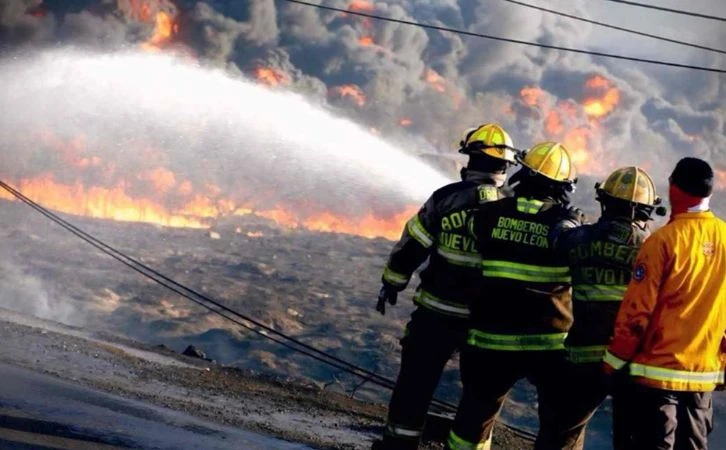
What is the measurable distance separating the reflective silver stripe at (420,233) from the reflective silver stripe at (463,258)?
0.15 meters

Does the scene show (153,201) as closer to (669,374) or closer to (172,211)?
(172,211)

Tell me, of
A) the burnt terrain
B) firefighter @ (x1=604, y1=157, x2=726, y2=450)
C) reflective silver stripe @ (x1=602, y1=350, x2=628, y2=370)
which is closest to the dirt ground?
the burnt terrain

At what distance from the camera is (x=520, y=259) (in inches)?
182

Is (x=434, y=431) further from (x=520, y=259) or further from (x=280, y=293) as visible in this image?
(x=280, y=293)

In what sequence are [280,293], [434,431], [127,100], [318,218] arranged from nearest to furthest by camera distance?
[434,431] < [280,293] < [318,218] < [127,100]

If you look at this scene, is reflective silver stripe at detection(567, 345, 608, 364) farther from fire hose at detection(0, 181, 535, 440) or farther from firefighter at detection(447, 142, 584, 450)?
fire hose at detection(0, 181, 535, 440)

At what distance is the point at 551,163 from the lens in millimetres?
4805

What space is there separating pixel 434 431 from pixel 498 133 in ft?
9.16

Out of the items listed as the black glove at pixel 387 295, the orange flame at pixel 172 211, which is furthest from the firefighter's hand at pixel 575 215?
the orange flame at pixel 172 211

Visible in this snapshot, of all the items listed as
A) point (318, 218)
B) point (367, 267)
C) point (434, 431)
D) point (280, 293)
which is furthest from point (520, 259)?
point (318, 218)

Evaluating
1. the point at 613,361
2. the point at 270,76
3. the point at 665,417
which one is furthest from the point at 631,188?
the point at 270,76

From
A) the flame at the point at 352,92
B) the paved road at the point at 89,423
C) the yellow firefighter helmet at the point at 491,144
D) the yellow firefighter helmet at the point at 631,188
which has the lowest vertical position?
the paved road at the point at 89,423

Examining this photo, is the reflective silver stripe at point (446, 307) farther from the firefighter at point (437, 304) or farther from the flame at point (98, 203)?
the flame at point (98, 203)

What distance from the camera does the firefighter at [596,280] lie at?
14.2 ft
